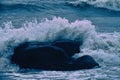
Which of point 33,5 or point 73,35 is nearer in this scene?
point 73,35

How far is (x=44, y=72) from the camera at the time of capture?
11.1m

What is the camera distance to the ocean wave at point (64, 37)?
12609 millimetres

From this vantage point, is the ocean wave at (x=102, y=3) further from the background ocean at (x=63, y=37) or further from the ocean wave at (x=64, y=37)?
the ocean wave at (x=64, y=37)

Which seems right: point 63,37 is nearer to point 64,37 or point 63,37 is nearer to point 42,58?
point 64,37

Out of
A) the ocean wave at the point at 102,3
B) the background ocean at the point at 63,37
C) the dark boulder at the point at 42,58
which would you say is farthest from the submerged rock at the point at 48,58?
the ocean wave at the point at 102,3

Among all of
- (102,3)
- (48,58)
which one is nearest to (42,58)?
(48,58)

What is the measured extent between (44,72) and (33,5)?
47.0 ft

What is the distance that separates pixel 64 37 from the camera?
13.7 meters

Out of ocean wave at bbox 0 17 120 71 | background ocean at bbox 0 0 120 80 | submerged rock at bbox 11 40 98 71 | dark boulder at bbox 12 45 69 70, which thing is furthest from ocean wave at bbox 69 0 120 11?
dark boulder at bbox 12 45 69 70

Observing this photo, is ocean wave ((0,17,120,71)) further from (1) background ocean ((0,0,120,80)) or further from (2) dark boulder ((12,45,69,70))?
(2) dark boulder ((12,45,69,70))

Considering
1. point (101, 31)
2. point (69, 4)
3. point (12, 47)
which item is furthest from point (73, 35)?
point (69, 4)

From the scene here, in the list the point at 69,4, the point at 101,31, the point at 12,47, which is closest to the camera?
the point at 12,47

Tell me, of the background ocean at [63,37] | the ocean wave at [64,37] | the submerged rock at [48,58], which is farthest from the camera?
the ocean wave at [64,37]

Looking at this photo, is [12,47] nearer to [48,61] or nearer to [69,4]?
[48,61]
